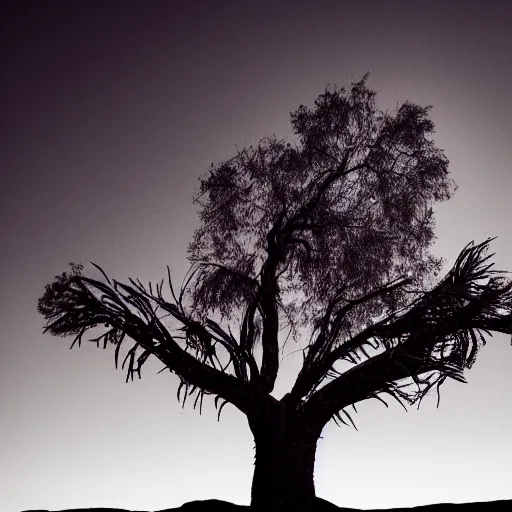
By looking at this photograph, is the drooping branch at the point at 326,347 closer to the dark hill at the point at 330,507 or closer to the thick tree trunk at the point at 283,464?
the thick tree trunk at the point at 283,464

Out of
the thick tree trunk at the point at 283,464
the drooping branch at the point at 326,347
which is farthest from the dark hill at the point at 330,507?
the drooping branch at the point at 326,347

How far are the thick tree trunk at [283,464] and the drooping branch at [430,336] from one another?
0.44m

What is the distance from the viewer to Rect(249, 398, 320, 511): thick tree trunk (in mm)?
10133

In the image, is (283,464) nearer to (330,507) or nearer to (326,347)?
(330,507)

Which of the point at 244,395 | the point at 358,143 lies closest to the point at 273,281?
the point at 244,395

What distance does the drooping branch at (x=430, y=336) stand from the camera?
10.5m

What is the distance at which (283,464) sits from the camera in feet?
33.9

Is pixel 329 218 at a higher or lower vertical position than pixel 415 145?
lower

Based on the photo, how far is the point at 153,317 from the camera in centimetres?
Answer: 1071

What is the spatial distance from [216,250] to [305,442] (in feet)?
12.9

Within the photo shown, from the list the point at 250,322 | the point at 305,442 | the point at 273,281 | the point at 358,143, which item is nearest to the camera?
the point at 305,442

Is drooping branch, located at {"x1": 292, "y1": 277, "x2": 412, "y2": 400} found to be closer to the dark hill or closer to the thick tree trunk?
the thick tree trunk

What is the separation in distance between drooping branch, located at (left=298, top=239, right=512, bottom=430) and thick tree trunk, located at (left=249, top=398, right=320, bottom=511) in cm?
44

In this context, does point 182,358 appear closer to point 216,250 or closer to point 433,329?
point 216,250
